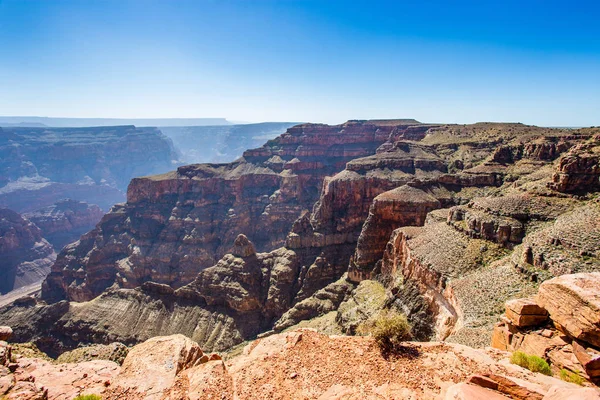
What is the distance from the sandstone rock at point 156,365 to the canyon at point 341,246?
5.37 m

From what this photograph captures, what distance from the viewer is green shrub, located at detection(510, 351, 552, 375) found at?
46.0ft

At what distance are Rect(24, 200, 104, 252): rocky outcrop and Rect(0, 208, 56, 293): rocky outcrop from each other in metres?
11.5

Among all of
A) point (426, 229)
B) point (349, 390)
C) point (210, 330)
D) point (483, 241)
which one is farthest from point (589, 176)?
point (210, 330)

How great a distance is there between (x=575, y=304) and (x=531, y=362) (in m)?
3.40

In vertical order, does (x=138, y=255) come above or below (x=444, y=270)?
below

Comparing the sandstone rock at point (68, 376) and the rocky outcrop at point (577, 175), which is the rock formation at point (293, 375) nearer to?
the sandstone rock at point (68, 376)

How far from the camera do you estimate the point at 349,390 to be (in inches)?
536

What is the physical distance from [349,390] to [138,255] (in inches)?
3997

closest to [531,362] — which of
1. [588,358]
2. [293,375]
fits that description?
[588,358]

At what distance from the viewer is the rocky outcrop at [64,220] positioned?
160m

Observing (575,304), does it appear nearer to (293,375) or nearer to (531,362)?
(531,362)

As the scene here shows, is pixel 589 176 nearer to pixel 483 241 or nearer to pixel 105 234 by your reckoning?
pixel 483 241

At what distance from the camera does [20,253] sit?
134125 millimetres

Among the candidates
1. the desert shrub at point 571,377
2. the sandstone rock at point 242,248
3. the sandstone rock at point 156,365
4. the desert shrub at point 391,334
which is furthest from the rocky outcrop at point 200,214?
the desert shrub at point 571,377
